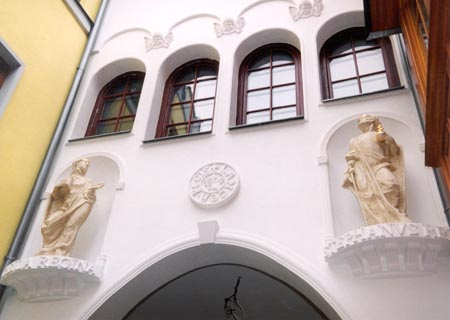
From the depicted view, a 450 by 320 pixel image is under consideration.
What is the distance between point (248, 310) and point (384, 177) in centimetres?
346

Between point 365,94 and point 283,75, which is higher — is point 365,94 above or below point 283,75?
below

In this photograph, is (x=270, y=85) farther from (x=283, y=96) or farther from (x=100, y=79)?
(x=100, y=79)

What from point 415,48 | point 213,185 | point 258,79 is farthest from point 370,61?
point 213,185

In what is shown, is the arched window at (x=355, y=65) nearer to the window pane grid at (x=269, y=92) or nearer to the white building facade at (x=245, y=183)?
the white building facade at (x=245, y=183)

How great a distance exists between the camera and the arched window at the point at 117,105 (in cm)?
658

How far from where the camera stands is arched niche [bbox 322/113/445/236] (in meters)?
4.04

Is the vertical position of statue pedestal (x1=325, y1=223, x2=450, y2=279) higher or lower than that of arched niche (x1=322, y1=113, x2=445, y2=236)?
lower

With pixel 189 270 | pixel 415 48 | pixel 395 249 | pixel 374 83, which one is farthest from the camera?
pixel 374 83

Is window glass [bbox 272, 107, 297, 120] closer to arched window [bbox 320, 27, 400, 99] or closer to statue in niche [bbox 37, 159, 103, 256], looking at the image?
arched window [bbox 320, 27, 400, 99]

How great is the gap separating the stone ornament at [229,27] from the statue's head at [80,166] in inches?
112

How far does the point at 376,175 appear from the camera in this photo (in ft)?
13.2

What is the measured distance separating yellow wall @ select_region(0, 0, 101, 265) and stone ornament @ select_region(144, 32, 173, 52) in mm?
1237

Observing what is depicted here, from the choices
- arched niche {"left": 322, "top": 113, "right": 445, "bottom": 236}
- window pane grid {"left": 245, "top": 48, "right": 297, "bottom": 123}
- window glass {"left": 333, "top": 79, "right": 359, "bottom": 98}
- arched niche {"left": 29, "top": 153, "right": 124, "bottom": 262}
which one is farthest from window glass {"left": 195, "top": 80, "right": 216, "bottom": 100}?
arched niche {"left": 322, "top": 113, "right": 445, "bottom": 236}

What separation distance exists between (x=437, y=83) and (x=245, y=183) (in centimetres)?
231
